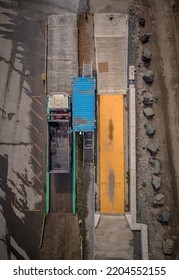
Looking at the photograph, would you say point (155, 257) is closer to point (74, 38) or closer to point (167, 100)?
point (167, 100)

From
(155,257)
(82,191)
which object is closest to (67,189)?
(82,191)

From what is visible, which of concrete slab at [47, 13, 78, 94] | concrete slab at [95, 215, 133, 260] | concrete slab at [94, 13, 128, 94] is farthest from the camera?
concrete slab at [47, 13, 78, 94]

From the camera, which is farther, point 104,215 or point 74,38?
point 74,38

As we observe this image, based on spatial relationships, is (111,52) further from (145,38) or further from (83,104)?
(83,104)

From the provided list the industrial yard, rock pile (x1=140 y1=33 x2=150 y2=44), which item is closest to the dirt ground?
the industrial yard

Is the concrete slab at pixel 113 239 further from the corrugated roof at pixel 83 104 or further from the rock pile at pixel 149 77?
the rock pile at pixel 149 77

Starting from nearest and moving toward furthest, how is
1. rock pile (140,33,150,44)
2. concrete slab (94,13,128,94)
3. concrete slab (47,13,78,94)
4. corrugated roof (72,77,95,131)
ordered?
corrugated roof (72,77,95,131) < concrete slab (94,13,128,94) < concrete slab (47,13,78,94) < rock pile (140,33,150,44)

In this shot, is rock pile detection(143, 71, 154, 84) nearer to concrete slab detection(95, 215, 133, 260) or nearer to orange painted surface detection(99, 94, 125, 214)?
orange painted surface detection(99, 94, 125, 214)

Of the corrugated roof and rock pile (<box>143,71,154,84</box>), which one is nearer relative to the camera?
the corrugated roof
